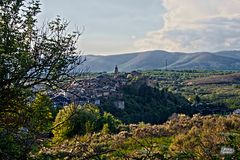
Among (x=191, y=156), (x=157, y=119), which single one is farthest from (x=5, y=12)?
(x=157, y=119)

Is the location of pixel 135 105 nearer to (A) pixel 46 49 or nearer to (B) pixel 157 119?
(B) pixel 157 119

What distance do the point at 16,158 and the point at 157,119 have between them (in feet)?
222

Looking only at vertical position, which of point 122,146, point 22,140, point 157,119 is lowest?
point 157,119

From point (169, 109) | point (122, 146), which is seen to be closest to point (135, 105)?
point (169, 109)

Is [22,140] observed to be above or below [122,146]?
above

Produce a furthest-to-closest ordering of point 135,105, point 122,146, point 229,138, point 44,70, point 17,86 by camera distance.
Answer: point 135,105 < point 122,146 < point 229,138 < point 44,70 < point 17,86

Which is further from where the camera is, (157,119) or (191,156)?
(157,119)

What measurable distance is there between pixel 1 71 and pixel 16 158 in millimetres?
1634

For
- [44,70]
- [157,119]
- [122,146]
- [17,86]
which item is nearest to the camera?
[17,86]

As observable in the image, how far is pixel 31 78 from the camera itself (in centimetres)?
889

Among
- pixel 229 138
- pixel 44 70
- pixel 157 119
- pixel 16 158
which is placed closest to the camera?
pixel 16 158

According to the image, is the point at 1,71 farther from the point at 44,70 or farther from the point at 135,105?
the point at 135,105

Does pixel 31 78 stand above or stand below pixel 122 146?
above

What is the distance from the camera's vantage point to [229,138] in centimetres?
975
